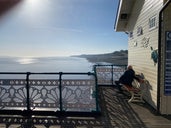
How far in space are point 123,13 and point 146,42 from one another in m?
3.64

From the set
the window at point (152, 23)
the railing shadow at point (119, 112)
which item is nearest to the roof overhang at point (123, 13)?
the window at point (152, 23)

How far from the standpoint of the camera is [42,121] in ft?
19.1

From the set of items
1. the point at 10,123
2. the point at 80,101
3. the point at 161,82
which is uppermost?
the point at 161,82

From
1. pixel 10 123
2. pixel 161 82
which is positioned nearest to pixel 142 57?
pixel 161 82

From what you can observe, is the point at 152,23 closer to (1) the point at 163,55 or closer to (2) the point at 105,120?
(1) the point at 163,55

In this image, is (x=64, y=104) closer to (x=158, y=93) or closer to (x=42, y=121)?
(x=42, y=121)

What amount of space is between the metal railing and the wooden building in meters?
1.89

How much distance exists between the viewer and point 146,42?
816cm

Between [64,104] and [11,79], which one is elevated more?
[11,79]

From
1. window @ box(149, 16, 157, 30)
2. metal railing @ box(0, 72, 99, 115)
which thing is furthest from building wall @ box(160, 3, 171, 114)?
metal railing @ box(0, 72, 99, 115)

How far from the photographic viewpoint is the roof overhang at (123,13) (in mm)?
10416

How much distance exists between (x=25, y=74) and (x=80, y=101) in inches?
65.2

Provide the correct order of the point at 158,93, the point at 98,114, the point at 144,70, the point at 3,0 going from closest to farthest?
1. the point at 3,0
2. the point at 98,114
3. the point at 158,93
4. the point at 144,70

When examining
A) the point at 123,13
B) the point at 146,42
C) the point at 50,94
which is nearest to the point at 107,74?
the point at 123,13
